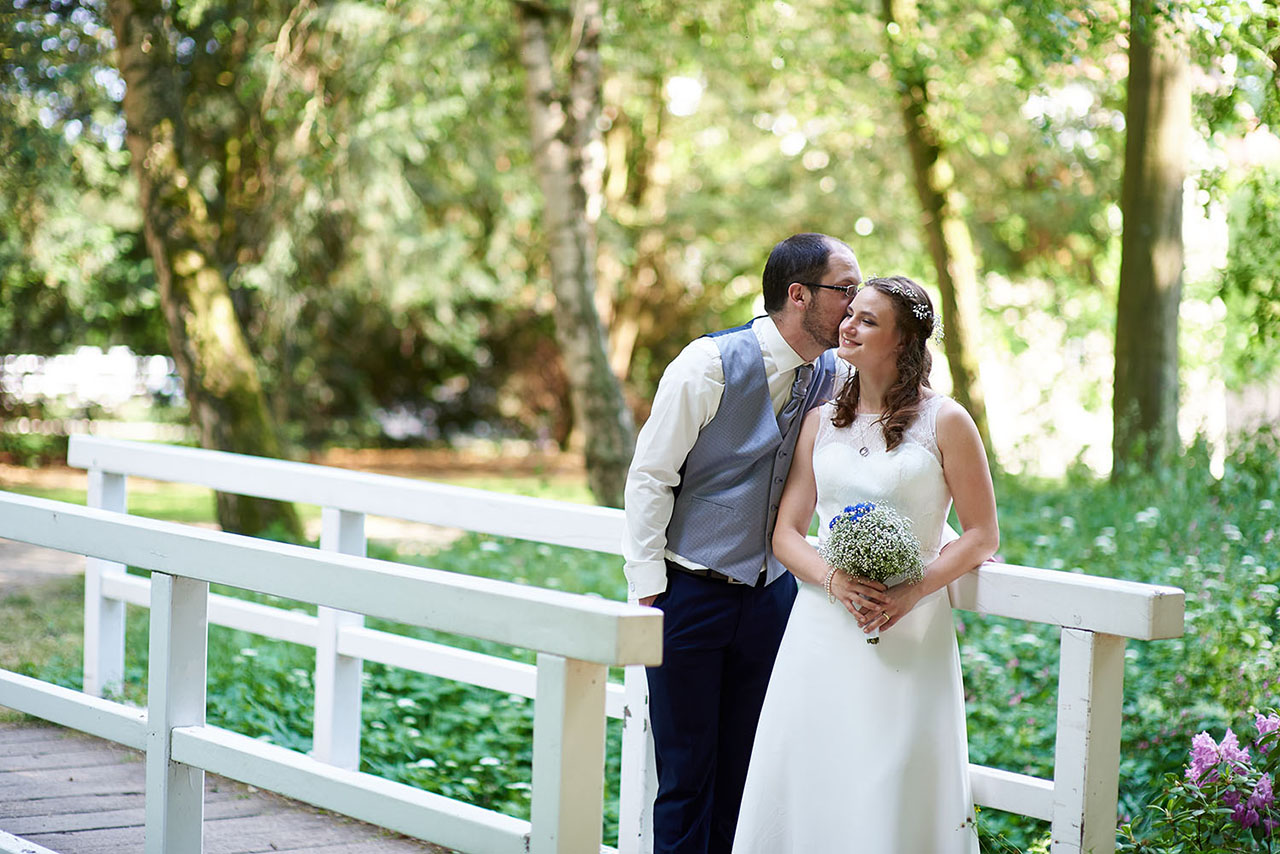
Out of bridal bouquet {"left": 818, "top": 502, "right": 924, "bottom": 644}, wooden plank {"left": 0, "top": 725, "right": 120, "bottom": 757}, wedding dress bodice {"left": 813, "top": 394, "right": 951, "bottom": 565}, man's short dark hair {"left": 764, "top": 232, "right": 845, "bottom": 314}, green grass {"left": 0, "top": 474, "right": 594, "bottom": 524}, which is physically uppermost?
man's short dark hair {"left": 764, "top": 232, "right": 845, "bottom": 314}

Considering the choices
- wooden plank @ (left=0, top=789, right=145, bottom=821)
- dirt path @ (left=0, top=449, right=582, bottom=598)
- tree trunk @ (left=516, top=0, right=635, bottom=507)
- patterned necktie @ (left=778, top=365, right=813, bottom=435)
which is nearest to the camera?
patterned necktie @ (left=778, top=365, right=813, bottom=435)

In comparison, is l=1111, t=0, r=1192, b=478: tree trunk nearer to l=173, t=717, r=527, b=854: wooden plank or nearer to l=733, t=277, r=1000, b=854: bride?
l=733, t=277, r=1000, b=854: bride

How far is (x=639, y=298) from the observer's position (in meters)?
20.9

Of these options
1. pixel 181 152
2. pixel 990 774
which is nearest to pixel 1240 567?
pixel 990 774

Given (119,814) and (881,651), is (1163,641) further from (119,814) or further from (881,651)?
(119,814)

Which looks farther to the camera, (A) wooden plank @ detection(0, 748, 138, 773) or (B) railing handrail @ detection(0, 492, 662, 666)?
(A) wooden plank @ detection(0, 748, 138, 773)

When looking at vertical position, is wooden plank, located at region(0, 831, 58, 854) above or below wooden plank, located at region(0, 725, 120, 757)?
above

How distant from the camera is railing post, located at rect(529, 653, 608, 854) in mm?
2143

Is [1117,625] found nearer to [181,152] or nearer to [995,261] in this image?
[181,152]

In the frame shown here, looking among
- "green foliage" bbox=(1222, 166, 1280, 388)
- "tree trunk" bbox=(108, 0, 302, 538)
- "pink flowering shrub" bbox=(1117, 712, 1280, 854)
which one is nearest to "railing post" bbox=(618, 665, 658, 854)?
"pink flowering shrub" bbox=(1117, 712, 1280, 854)

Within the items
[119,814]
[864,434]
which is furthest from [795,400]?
[119,814]

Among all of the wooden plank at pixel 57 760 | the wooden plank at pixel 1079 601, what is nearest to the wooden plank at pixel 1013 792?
the wooden plank at pixel 1079 601

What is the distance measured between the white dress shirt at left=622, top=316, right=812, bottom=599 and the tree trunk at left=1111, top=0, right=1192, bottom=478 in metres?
6.73

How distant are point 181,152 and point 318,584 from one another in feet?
28.2
